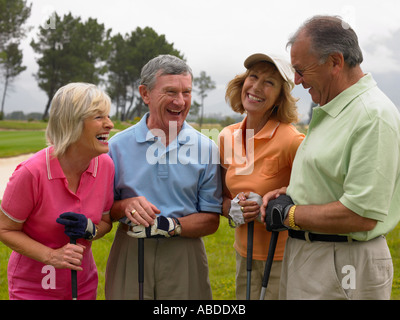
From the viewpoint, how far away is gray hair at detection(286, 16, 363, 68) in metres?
2.47

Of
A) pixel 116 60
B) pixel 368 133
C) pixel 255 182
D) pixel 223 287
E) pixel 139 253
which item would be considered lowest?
pixel 223 287

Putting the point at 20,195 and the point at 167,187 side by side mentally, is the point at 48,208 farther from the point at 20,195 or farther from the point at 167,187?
the point at 167,187

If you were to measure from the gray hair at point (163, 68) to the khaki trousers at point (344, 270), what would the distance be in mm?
1312

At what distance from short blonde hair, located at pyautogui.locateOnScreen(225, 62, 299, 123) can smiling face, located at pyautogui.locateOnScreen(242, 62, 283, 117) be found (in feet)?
0.13

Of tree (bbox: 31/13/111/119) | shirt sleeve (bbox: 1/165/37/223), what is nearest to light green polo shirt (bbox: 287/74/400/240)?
shirt sleeve (bbox: 1/165/37/223)

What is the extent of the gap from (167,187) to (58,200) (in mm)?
709

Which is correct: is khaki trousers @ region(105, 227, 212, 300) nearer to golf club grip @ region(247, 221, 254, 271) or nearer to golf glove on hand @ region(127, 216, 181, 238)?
golf glove on hand @ region(127, 216, 181, 238)

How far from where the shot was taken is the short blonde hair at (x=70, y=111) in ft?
8.66

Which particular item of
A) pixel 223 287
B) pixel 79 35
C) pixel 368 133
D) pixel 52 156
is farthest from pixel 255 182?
pixel 79 35

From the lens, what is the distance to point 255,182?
10.2 ft

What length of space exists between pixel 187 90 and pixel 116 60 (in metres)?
55.8


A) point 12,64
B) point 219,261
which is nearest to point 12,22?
point 12,64

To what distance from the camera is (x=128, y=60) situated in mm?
56125

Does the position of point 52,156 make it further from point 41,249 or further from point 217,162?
point 217,162
